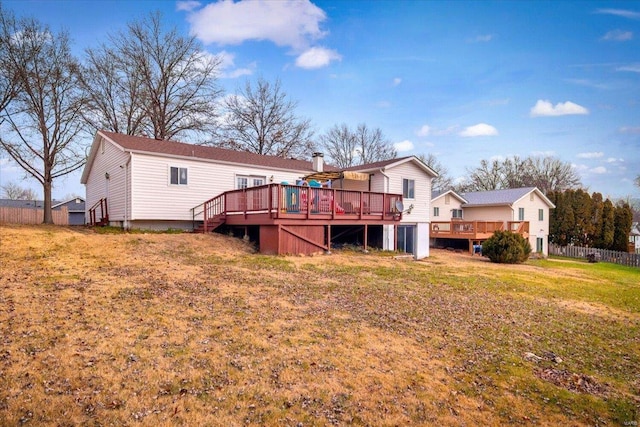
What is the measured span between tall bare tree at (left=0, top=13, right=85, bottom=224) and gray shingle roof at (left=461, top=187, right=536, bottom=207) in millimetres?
30160

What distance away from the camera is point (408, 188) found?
2089 cm

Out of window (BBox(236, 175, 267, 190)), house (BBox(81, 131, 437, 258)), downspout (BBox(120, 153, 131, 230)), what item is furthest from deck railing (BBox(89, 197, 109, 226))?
window (BBox(236, 175, 267, 190))

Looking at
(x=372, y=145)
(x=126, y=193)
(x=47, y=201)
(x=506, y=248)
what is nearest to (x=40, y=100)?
(x=47, y=201)

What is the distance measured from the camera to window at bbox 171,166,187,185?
17.2 m

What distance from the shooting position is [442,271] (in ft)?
44.7

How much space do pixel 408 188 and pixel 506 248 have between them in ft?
20.7

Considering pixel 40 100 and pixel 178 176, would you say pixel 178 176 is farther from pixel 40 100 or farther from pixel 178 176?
pixel 40 100

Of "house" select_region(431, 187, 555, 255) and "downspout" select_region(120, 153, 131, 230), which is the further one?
"house" select_region(431, 187, 555, 255)

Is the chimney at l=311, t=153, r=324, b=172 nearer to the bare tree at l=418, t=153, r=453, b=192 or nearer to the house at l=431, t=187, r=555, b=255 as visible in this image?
the house at l=431, t=187, r=555, b=255

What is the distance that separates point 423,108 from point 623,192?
61942mm

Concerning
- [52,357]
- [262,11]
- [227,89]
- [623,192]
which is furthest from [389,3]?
[623,192]

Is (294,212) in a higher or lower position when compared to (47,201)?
lower

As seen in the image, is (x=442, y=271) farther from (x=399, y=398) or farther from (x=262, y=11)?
(x=262, y=11)

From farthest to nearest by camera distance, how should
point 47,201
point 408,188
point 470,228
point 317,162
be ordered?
point 470,228 → point 317,162 → point 408,188 → point 47,201
